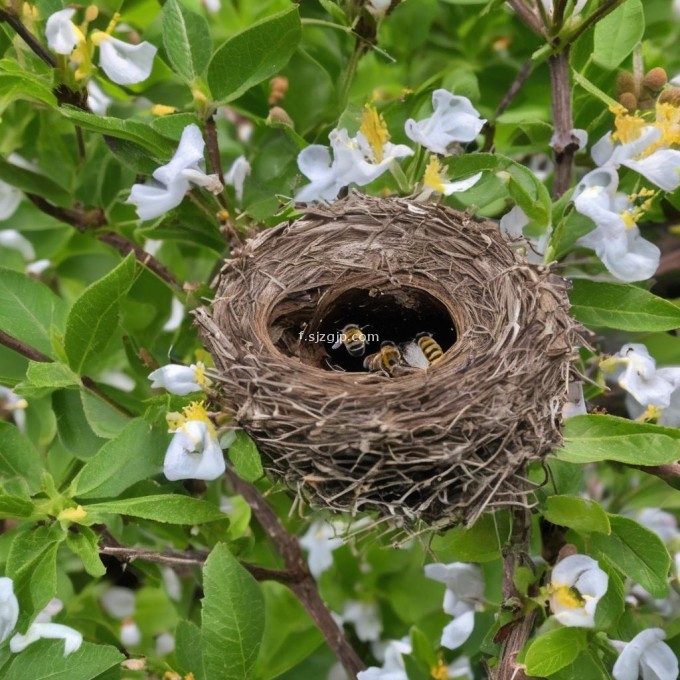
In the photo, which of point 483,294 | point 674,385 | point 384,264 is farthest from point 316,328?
point 674,385

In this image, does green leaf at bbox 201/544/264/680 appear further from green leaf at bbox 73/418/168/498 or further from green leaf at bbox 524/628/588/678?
green leaf at bbox 524/628/588/678

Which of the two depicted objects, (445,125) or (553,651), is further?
(445,125)

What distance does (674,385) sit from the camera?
140cm

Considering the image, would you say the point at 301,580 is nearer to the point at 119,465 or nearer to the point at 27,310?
the point at 119,465

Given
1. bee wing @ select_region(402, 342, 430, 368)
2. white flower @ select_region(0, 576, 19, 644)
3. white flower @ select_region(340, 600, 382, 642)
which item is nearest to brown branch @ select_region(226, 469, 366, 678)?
white flower @ select_region(340, 600, 382, 642)

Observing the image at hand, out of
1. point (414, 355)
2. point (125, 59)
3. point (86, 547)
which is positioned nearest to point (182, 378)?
point (86, 547)

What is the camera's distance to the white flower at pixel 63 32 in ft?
4.48

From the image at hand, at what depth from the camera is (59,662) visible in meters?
1.26

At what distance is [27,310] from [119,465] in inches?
12.9

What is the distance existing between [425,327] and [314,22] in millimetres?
640

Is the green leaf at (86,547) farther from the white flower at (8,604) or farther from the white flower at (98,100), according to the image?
the white flower at (98,100)

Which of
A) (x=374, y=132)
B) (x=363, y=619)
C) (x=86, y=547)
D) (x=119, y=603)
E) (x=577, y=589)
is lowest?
(x=119, y=603)

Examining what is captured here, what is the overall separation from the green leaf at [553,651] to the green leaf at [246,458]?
0.41 metres

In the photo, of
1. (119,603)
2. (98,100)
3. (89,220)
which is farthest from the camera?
(119,603)
